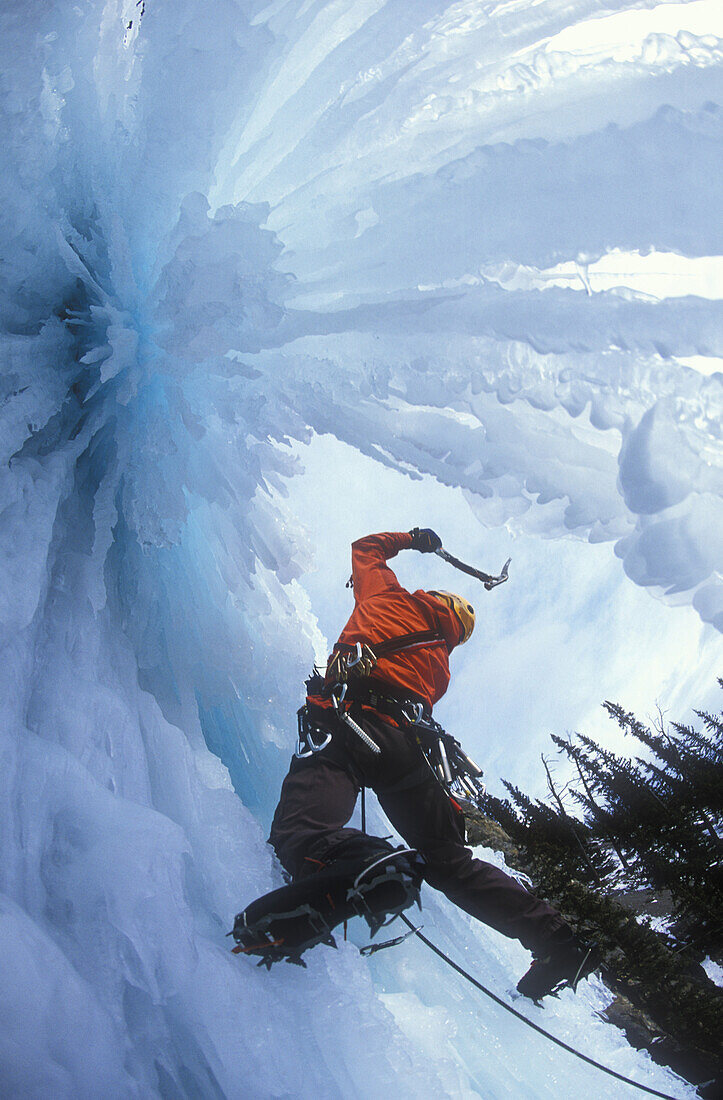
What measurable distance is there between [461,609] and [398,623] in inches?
15.8

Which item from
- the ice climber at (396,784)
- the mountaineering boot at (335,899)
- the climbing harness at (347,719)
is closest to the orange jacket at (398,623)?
the ice climber at (396,784)

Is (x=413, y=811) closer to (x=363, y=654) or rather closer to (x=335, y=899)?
(x=363, y=654)

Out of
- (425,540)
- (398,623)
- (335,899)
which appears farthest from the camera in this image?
(425,540)

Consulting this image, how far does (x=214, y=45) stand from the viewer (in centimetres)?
201

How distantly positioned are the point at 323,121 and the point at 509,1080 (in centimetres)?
395

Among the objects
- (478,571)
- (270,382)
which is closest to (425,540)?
(478,571)

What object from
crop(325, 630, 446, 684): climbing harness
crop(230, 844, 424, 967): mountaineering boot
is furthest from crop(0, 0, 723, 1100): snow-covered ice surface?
crop(325, 630, 446, 684): climbing harness

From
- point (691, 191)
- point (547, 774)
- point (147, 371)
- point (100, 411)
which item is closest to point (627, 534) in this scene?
point (691, 191)

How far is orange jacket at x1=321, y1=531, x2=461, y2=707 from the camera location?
2604 millimetres

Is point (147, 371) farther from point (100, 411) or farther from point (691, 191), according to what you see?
point (691, 191)

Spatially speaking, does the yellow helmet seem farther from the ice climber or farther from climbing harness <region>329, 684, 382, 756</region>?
climbing harness <region>329, 684, 382, 756</region>

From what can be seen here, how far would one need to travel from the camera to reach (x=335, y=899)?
1646 millimetres

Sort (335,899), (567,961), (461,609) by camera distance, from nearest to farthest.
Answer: (335,899) < (567,961) < (461,609)

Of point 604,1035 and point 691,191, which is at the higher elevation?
point 691,191
